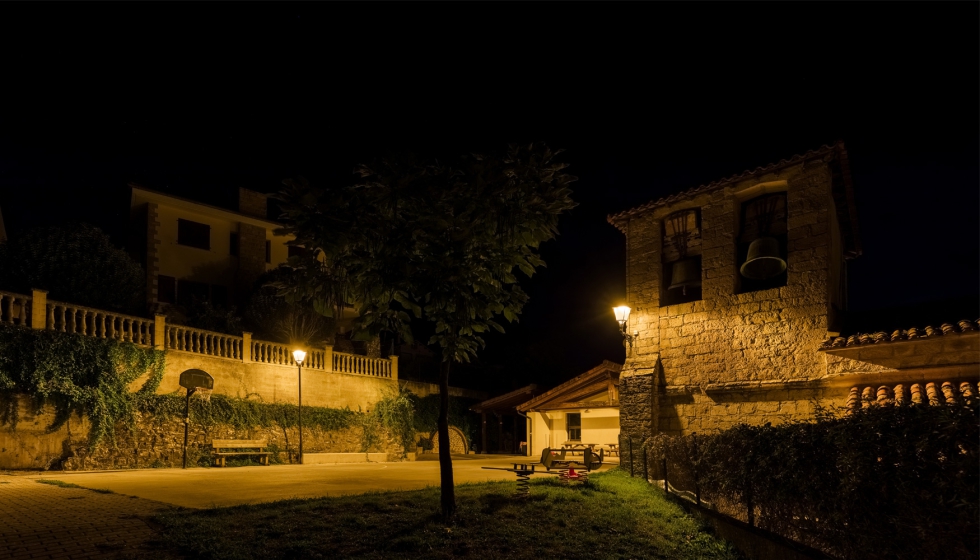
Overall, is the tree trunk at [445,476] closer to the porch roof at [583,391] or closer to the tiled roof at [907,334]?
the tiled roof at [907,334]

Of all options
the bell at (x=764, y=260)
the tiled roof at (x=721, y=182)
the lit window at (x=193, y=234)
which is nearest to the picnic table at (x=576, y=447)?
the tiled roof at (x=721, y=182)

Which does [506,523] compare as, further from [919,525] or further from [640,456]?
[640,456]

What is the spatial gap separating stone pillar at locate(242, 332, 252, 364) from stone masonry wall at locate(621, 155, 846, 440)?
42.5ft

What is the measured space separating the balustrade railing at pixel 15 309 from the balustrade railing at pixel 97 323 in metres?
0.47

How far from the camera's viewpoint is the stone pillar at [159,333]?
1903 centimetres

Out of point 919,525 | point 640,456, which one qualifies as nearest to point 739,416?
point 640,456

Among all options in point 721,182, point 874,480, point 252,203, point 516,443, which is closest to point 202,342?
point 252,203

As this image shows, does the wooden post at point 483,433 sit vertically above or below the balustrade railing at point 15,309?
below

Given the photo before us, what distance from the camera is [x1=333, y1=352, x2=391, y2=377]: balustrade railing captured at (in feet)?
84.5

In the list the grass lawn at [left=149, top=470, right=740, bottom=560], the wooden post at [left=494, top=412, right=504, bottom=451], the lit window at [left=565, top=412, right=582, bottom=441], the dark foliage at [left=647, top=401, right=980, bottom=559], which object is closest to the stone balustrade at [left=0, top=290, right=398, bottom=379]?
the lit window at [left=565, top=412, right=582, bottom=441]

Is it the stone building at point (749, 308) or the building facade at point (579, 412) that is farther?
the building facade at point (579, 412)

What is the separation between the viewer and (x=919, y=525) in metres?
5.50

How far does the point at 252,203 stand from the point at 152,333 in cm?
1408

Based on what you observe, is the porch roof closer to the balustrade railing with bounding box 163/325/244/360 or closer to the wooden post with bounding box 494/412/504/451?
the wooden post with bounding box 494/412/504/451
